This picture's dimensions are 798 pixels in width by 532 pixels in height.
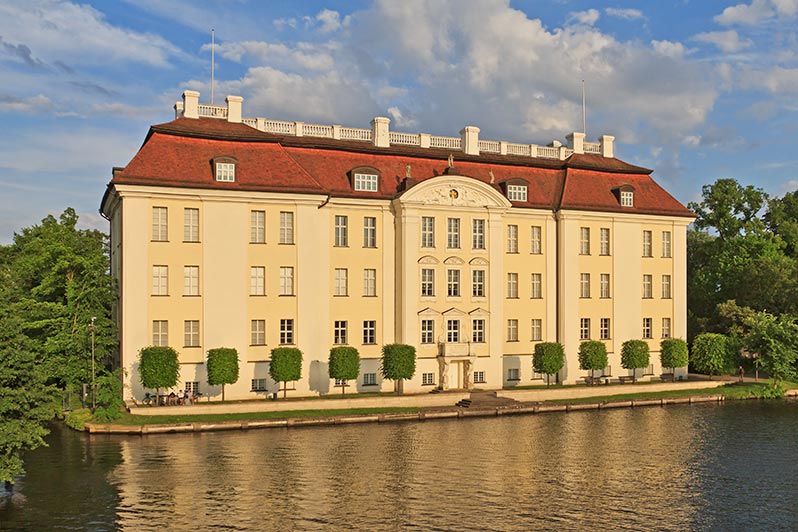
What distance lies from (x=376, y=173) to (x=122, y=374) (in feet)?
75.3

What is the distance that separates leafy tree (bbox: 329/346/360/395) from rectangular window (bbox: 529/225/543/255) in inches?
731

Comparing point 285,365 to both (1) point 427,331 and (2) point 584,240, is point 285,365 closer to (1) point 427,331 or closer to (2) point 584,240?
(1) point 427,331

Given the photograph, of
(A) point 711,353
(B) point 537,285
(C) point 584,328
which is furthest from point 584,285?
(A) point 711,353

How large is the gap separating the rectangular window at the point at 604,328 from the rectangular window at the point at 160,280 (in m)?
35.2

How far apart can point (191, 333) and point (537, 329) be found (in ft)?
91.3

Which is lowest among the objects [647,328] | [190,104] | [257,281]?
[647,328]

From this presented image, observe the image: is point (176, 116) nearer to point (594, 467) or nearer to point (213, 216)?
point (213, 216)

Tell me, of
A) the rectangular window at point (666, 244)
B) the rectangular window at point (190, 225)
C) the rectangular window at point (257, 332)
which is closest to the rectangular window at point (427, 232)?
the rectangular window at point (257, 332)

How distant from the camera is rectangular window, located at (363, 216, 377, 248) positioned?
57812mm

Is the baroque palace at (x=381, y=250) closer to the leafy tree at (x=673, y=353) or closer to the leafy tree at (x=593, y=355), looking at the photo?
the leafy tree at (x=673, y=353)

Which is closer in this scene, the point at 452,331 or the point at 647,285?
the point at 452,331

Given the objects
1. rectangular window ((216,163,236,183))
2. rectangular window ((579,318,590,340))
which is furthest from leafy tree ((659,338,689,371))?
rectangular window ((216,163,236,183))

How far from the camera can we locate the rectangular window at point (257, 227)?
53.5 metres

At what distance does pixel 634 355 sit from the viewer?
62156mm
